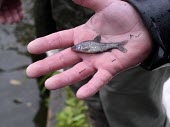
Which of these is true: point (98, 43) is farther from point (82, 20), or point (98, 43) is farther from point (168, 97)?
point (168, 97)

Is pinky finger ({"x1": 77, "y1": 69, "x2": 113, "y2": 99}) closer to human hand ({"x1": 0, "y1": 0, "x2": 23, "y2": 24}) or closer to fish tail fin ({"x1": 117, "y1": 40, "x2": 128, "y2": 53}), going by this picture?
fish tail fin ({"x1": 117, "y1": 40, "x2": 128, "y2": 53})

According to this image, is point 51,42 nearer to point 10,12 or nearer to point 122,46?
point 122,46

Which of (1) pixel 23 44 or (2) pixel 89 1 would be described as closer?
(2) pixel 89 1

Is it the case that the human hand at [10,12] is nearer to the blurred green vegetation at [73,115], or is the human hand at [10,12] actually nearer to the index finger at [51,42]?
the index finger at [51,42]

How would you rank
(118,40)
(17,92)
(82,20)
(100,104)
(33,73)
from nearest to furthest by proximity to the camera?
(33,73) → (118,40) → (82,20) → (100,104) → (17,92)

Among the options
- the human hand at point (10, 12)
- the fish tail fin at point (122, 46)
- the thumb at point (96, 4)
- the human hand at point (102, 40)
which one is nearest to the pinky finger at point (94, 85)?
the human hand at point (102, 40)

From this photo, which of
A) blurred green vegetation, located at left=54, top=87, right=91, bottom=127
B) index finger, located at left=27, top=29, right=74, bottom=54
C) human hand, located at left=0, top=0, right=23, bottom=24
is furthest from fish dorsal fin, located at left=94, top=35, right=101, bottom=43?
blurred green vegetation, located at left=54, top=87, right=91, bottom=127

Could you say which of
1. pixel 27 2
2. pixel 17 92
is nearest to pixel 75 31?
pixel 17 92
